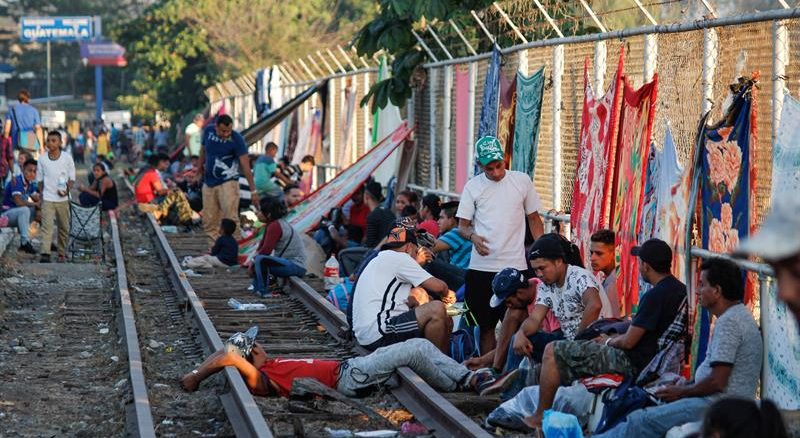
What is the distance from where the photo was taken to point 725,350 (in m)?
7.76

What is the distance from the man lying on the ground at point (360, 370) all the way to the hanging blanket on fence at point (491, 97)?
5500mm

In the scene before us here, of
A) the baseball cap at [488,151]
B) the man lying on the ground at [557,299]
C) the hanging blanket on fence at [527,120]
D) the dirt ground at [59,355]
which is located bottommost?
the dirt ground at [59,355]

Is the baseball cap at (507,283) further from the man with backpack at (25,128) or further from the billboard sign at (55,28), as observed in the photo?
the billboard sign at (55,28)

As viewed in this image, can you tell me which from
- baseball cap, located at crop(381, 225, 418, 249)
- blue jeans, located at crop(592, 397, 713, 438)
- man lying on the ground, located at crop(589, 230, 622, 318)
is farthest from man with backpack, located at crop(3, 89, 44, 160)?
blue jeans, located at crop(592, 397, 713, 438)

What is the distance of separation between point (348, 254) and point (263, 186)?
923 centimetres

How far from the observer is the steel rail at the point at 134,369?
901 centimetres

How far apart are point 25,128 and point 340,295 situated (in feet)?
A: 48.3

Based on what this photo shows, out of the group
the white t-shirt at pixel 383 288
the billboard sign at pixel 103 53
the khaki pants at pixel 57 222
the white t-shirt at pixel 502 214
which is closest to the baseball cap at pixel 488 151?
the white t-shirt at pixel 502 214

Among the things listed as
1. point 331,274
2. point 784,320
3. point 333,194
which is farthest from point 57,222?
point 784,320

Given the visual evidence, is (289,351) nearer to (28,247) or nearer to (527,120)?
(527,120)

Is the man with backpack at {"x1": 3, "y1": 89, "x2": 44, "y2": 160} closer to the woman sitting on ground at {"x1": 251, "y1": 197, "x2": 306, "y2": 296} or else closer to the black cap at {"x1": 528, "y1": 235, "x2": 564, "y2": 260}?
the woman sitting on ground at {"x1": 251, "y1": 197, "x2": 306, "y2": 296}

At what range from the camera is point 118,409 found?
10.0 m

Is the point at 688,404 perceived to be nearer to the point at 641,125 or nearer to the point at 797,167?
the point at 797,167

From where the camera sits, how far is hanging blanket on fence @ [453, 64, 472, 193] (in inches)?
686
